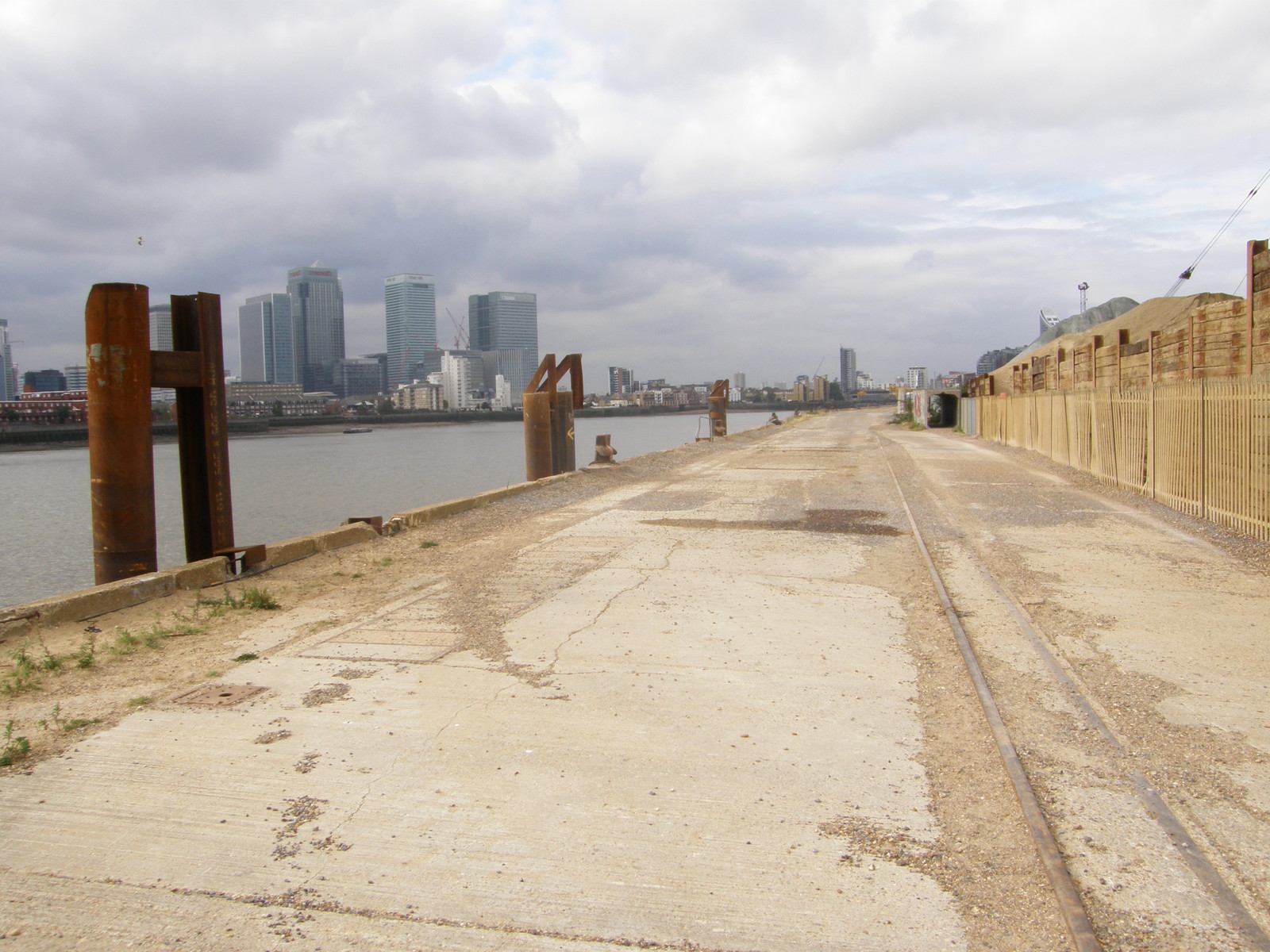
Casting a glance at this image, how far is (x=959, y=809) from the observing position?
4.04 meters

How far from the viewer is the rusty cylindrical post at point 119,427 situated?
8.49 m

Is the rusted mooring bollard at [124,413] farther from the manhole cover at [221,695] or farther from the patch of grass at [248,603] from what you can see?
the manhole cover at [221,695]

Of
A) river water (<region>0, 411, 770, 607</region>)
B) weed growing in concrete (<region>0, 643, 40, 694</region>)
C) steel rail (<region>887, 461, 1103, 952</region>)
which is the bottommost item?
river water (<region>0, 411, 770, 607</region>)

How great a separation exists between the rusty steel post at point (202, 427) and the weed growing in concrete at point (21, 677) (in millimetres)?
3563

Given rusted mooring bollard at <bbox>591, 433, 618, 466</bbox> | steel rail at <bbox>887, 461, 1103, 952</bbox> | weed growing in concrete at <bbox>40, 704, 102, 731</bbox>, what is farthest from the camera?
rusted mooring bollard at <bbox>591, 433, 618, 466</bbox>

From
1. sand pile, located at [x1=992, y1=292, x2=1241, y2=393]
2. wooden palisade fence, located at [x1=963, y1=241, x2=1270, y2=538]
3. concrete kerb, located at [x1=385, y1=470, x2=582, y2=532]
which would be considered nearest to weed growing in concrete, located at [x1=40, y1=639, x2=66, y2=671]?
concrete kerb, located at [x1=385, y1=470, x2=582, y2=532]

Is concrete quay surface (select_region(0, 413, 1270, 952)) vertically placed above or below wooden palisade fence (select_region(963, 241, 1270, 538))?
below

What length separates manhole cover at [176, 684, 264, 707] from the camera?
213 inches

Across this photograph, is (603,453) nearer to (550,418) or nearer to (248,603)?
(550,418)

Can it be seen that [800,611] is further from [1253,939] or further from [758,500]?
[758,500]

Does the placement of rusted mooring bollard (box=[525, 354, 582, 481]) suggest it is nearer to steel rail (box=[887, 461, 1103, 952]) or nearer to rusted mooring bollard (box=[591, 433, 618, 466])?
rusted mooring bollard (box=[591, 433, 618, 466])

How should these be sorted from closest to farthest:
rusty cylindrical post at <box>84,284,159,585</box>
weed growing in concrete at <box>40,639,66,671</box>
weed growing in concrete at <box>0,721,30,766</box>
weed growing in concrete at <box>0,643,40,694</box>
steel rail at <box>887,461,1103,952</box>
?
1. steel rail at <box>887,461,1103,952</box>
2. weed growing in concrete at <box>0,721,30,766</box>
3. weed growing in concrete at <box>0,643,40,694</box>
4. weed growing in concrete at <box>40,639,66,671</box>
5. rusty cylindrical post at <box>84,284,159,585</box>

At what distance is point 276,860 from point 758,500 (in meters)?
14.1

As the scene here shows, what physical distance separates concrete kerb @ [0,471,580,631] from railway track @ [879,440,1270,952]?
6.97 m
